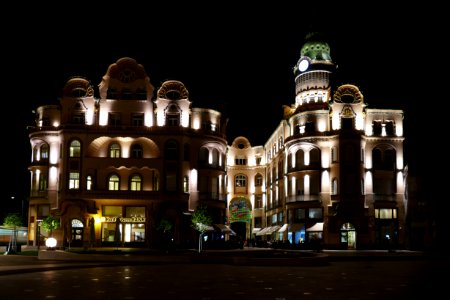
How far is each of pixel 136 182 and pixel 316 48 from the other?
36163 mm

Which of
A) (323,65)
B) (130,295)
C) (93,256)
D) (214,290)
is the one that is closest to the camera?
(130,295)

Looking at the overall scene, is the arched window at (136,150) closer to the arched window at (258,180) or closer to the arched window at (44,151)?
the arched window at (44,151)

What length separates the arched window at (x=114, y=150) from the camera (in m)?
71.8

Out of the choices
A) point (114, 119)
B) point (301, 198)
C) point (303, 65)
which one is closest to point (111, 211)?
point (114, 119)

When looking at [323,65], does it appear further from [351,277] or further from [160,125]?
[351,277]

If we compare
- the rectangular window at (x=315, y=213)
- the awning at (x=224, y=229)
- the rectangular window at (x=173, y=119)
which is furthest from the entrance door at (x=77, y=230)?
the rectangular window at (x=315, y=213)

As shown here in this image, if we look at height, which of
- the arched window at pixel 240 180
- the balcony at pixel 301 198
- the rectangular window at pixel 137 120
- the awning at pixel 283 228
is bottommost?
the awning at pixel 283 228

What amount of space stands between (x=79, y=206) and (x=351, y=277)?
1819 inches

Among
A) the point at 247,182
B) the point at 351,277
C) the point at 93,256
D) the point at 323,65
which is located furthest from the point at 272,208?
the point at 351,277

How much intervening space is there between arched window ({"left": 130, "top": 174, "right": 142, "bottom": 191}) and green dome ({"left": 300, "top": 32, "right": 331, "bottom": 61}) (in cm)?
3404

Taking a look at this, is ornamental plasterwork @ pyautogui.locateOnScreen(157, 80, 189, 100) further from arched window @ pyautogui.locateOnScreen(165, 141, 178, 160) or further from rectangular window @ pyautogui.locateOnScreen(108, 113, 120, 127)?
rectangular window @ pyautogui.locateOnScreen(108, 113, 120, 127)

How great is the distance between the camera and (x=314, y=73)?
284 feet

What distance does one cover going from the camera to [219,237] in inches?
3056

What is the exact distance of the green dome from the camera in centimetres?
8800
